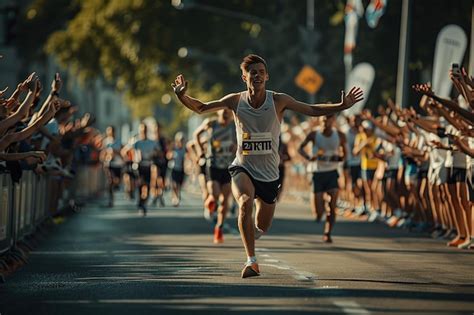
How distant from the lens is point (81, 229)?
23.6 metres

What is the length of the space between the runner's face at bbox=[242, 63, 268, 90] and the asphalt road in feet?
5.80

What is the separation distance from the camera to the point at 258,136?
1413 centimetres

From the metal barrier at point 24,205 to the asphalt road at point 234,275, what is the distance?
36 centimetres

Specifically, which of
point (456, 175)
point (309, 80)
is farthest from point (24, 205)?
point (309, 80)

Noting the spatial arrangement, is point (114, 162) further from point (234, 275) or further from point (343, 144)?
point (234, 275)

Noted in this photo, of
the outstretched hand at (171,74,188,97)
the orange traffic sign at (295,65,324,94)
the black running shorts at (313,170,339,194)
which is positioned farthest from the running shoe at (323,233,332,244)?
the orange traffic sign at (295,65,324,94)

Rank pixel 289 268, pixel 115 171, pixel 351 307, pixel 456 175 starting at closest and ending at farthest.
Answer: pixel 351 307, pixel 289 268, pixel 456 175, pixel 115 171

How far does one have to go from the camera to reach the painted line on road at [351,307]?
34.9ft

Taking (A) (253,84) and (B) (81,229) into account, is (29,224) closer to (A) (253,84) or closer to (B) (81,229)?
(B) (81,229)

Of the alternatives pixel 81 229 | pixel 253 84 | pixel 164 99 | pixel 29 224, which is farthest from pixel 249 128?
pixel 164 99

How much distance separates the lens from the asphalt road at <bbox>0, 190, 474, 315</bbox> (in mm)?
11266

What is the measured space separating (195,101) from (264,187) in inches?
43.0

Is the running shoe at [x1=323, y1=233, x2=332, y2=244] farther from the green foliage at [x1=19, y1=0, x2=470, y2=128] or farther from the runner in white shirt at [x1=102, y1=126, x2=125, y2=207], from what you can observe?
the green foliage at [x1=19, y1=0, x2=470, y2=128]

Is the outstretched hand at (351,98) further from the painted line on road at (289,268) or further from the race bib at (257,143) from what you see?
the painted line on road at (289,268)
